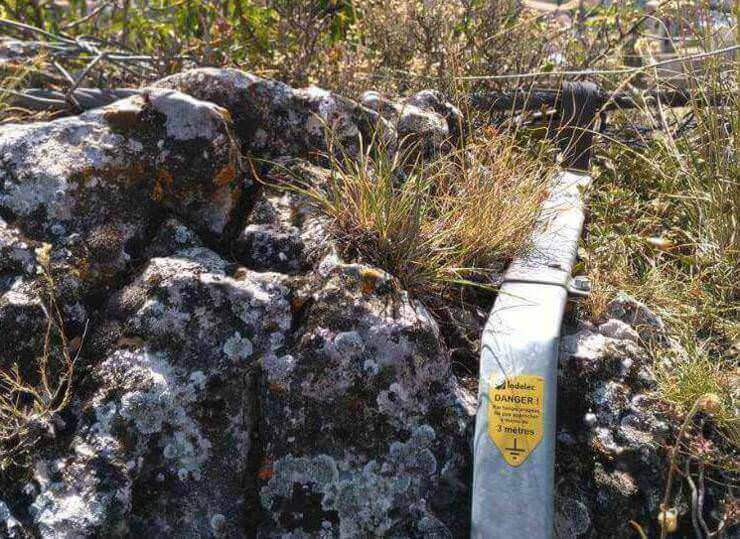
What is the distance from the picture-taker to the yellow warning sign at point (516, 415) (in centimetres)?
226

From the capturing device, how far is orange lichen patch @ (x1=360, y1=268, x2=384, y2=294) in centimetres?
253

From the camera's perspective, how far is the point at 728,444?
7.99ft

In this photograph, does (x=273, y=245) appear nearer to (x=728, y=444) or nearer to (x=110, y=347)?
(x=110, y=347)

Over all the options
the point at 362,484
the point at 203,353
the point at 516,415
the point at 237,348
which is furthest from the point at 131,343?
the point at 516,415

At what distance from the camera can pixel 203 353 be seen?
2416 mm

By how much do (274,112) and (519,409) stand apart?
5.03ft

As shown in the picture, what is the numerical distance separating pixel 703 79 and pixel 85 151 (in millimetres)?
2587

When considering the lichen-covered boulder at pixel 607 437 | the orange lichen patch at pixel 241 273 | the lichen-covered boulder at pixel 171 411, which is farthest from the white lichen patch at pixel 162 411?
the lichen-covered boulder at pixel 607 437

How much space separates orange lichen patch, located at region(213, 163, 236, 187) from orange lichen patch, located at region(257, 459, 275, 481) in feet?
3.44

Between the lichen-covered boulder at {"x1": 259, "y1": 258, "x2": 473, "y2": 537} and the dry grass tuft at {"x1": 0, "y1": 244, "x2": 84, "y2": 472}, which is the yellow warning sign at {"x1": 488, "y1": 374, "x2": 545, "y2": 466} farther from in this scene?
the dry grass tuft at {"x1": 0, "y1": 244, "x2": 84, "y2": 472}

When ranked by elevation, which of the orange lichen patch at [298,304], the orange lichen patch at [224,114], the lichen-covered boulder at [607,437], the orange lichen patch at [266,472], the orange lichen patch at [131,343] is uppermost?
the orange lichen patch at [224,114]

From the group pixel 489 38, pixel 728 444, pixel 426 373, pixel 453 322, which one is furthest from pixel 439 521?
pixel 489 38

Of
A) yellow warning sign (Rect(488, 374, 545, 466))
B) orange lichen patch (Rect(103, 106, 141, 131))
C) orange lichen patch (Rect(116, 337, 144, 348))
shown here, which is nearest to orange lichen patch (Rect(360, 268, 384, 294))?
yellow warning sign (Rect(488, 374, 545, 466))

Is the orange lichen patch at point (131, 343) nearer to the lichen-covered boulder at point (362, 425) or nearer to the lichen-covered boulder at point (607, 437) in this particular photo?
the lichen-covered boulder at point (362, 425)
